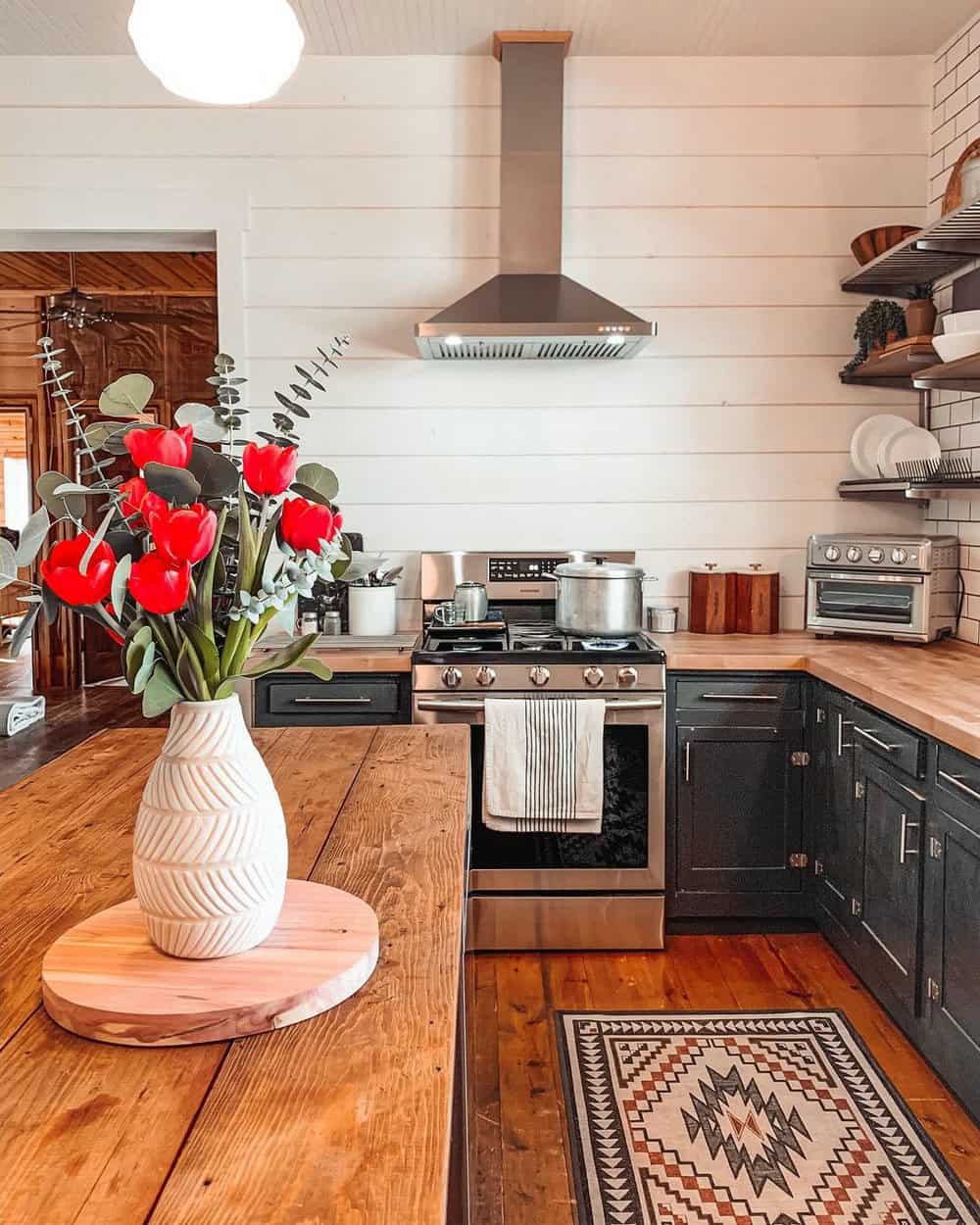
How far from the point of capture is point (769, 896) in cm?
327

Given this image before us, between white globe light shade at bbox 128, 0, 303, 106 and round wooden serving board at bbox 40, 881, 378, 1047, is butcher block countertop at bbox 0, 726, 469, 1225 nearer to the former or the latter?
round wooden serving board at bbox 40, 881, 378, 1047

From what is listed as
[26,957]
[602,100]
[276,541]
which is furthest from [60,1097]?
[602,100]

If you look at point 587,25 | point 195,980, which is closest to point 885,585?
point 587,25

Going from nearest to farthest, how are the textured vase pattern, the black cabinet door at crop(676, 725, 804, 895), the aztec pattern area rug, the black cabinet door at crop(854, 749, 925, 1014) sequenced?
the textured vase pattern, the aztec pattern area rug, the black cabinet door at crop(854, 749, 925, 1014), the black cabinet door at crop(676, 725, 804, 895)

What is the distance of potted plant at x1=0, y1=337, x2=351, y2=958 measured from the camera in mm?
977

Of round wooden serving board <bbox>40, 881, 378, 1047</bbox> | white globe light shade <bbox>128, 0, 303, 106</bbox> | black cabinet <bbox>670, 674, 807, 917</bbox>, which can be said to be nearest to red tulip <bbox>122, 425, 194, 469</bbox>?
round wooden serving board <bbox>40, 881, 378, 1047</bbox>

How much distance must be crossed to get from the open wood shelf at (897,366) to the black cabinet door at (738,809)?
1222mm

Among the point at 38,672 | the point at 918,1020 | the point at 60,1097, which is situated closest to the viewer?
the point at 60,1097

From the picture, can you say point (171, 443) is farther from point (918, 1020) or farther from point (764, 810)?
point (764, 810)

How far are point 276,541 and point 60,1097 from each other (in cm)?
54

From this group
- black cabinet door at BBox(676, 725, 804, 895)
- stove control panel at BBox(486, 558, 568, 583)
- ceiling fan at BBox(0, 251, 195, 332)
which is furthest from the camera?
ceiling fan at BBox(0, 251, 195, 332)

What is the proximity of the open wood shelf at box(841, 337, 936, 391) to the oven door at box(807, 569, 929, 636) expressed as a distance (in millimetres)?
657

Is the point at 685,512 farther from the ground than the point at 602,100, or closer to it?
closer to it

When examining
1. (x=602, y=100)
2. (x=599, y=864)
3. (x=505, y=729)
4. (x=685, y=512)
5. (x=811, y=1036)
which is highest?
(x=602, y=100)
